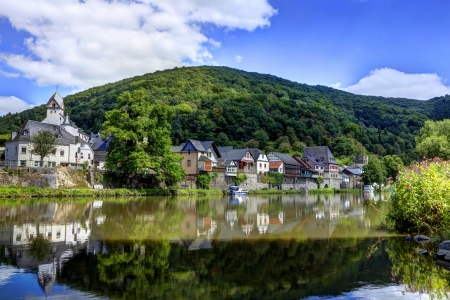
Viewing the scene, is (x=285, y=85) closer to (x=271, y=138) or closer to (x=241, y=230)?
(x=271, y=138)

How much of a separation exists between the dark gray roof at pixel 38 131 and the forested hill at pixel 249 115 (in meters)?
41.7

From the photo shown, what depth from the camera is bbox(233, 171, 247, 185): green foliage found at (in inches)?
2760

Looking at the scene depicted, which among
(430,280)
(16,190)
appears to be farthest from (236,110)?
(430,280)

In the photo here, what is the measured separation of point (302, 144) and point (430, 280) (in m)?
107

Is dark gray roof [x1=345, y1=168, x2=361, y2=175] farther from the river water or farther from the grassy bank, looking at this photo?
the river water

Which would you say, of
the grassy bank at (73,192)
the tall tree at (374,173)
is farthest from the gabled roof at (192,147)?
the tall tree at (374,173)

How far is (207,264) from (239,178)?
5895 cm

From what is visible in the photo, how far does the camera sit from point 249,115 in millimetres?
122062

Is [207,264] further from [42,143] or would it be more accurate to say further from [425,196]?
[42,143]

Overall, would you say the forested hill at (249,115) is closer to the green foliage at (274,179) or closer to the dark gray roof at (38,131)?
the green foliage at (274,179)

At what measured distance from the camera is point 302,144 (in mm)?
115875

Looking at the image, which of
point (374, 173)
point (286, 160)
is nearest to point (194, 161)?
point (286, 160)

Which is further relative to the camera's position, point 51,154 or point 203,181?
point 203,181

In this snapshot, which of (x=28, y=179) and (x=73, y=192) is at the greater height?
(x=28, y=179)
